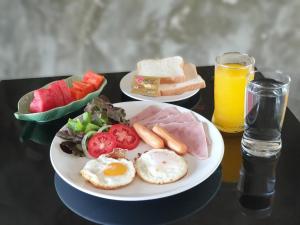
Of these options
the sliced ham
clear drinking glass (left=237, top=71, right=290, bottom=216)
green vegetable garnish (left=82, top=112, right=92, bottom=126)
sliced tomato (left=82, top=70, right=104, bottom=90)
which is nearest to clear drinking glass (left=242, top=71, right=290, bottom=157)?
clear drinking glass (left=237, top=71, right=290, bottom=216)

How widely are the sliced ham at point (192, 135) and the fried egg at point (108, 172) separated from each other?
0.20 meters

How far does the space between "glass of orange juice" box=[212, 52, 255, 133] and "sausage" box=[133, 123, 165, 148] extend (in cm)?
A: 25

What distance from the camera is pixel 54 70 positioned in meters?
2.58

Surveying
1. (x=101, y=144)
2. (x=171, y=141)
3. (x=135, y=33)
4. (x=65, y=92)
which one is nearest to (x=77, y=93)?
(x=65, y=92)

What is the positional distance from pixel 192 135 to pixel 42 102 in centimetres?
51

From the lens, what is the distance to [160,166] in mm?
1183

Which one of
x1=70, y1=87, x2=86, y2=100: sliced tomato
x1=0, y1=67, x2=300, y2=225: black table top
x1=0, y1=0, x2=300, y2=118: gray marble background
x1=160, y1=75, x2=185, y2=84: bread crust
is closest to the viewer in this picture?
x1=0, y1=67, x2=300, y2=225: black table top

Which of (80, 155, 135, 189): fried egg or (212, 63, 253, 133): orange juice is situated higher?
(212, 63, 253, 133): orange juice

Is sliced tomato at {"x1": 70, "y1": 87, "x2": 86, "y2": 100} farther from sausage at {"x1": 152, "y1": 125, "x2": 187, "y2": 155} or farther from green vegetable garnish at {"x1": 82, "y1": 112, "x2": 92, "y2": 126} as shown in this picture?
sausage at {"x1": 152, "y1": 125, "x2": 187, "y2": 155}

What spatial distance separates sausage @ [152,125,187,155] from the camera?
1.27 m

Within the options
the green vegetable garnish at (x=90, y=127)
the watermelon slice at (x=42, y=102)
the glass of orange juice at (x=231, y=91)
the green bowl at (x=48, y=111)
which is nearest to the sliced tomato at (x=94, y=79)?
the green bowl at (x=48, y=111)

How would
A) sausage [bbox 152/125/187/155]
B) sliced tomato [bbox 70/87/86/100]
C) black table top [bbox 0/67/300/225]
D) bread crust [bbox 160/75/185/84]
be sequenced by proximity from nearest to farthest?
1. black table top [bbox 0/67/300/225]
2. sausage [bbox 152/125/187/155]
3. sliced tomato [bbox 70/87/86/100]
4. bread crust [bbox 160/75/185/84]

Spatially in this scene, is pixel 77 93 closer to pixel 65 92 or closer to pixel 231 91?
pixel 65 92

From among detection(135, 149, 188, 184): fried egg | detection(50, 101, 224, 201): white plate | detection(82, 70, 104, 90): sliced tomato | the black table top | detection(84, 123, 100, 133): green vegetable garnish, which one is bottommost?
the black table top
